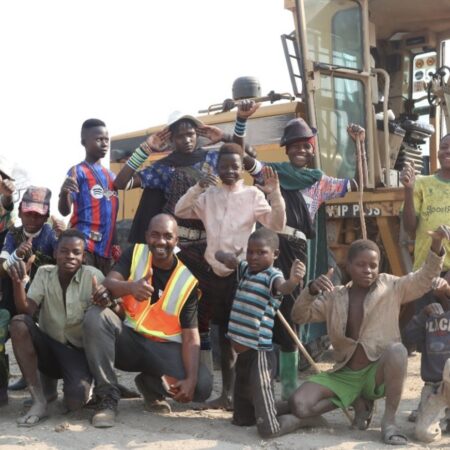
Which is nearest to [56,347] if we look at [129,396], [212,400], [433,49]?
[129,396]

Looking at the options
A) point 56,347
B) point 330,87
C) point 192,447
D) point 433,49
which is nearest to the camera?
point 192,447

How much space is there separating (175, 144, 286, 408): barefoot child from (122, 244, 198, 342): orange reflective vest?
226 mm

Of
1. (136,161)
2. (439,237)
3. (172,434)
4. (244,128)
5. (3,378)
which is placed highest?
(244,128)

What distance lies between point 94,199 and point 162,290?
985 mm

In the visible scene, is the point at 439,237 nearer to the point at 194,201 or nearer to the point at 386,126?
the point at 194,201

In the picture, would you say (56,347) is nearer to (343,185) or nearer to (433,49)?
(343,185)

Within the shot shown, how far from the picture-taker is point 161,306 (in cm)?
456

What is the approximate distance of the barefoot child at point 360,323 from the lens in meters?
4.20

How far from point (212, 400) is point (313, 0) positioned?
12.0 feet

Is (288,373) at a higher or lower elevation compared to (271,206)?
lower

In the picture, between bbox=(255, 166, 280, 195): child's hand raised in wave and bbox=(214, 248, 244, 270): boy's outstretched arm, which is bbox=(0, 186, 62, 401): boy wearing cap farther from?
bbox=(255, 166, 280, 195): child's hand raised in wave

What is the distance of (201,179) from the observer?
4.79 m

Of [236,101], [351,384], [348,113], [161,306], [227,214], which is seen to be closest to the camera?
[351,384]

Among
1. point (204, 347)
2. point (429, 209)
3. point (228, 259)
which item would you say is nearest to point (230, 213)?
point (228, 259)
